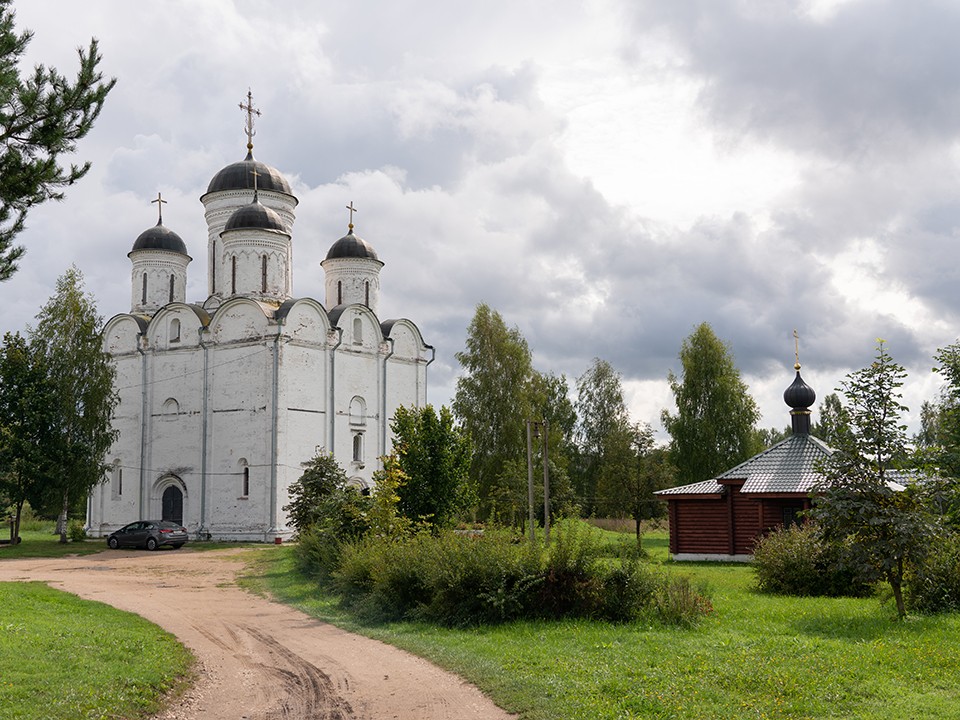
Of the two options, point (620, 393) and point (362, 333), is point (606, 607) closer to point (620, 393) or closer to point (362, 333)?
point (362, 333)

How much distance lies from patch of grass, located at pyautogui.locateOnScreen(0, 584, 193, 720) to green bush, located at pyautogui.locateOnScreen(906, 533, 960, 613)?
11605 millimetres

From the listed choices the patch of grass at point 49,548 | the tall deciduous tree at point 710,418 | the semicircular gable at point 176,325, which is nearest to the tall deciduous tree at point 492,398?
the tall deciduous tree at point 710,418

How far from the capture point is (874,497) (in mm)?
14688

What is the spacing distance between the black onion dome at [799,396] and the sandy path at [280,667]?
1783 cm

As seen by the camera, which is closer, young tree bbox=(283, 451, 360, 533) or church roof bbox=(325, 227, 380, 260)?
young tree bbox=(283, 451, 360, 533)

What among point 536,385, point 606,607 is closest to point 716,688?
point 606,607

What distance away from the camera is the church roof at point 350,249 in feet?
139

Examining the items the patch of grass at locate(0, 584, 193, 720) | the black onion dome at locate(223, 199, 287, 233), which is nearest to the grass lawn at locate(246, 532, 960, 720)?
the patch of grass at locate(0, 584, 193, 720)

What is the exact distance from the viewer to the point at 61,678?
1004cm

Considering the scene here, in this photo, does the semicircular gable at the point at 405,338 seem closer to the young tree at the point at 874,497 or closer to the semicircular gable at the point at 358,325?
the semicircular gable at the point at 358,325

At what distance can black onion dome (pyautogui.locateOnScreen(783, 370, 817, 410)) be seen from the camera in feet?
94.3

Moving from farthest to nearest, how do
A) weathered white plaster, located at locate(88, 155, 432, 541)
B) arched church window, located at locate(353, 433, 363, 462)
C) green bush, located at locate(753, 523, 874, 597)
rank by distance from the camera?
arched church window, located at locate(353, 433, 363, 462) < weathered white plaster, located at locate(88, 155, 432, 541) < green bush, located at locate(753, 523, 874, 597)

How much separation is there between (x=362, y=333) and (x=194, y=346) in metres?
7.07

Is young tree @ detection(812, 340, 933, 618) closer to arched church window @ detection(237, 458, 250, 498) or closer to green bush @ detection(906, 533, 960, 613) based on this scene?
green bush @ detection(906, 533, 960, 613)
